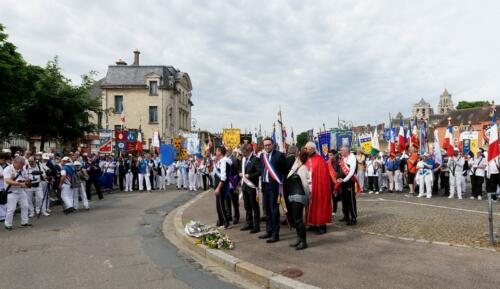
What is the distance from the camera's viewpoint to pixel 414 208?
11.1 meters

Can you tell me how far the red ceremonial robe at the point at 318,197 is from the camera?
7820mm

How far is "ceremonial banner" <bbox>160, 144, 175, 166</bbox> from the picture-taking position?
795 inches

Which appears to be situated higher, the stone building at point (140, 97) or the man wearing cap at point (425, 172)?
the stone building at point (140, 97)

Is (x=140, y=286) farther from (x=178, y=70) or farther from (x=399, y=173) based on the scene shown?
(x=178, y=70)

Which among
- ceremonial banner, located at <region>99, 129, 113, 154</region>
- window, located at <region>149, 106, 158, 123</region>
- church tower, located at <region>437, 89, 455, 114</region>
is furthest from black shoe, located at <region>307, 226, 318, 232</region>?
church tower, located at <region>437, 89, 455, 114</region>

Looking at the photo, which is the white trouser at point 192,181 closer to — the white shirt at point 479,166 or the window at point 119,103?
the white shirt at point 479,166

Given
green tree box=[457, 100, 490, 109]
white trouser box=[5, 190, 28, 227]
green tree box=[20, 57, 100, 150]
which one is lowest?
white trouser box=[5, 190, 28, 227]

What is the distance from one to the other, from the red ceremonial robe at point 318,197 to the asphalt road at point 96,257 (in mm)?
2789

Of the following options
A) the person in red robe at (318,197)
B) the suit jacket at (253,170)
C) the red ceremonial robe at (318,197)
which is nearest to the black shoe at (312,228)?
the person in red robe at (318,197)

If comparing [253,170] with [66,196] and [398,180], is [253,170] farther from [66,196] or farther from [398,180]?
[398,180]

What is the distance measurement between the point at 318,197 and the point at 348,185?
4.62ft

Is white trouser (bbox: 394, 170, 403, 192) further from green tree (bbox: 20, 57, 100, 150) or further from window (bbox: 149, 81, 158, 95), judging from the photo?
window (bbox: 149, 81, 158, 95)

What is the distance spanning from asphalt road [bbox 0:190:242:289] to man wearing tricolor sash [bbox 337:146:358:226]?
13.6 feet

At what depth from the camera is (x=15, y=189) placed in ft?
31.6
